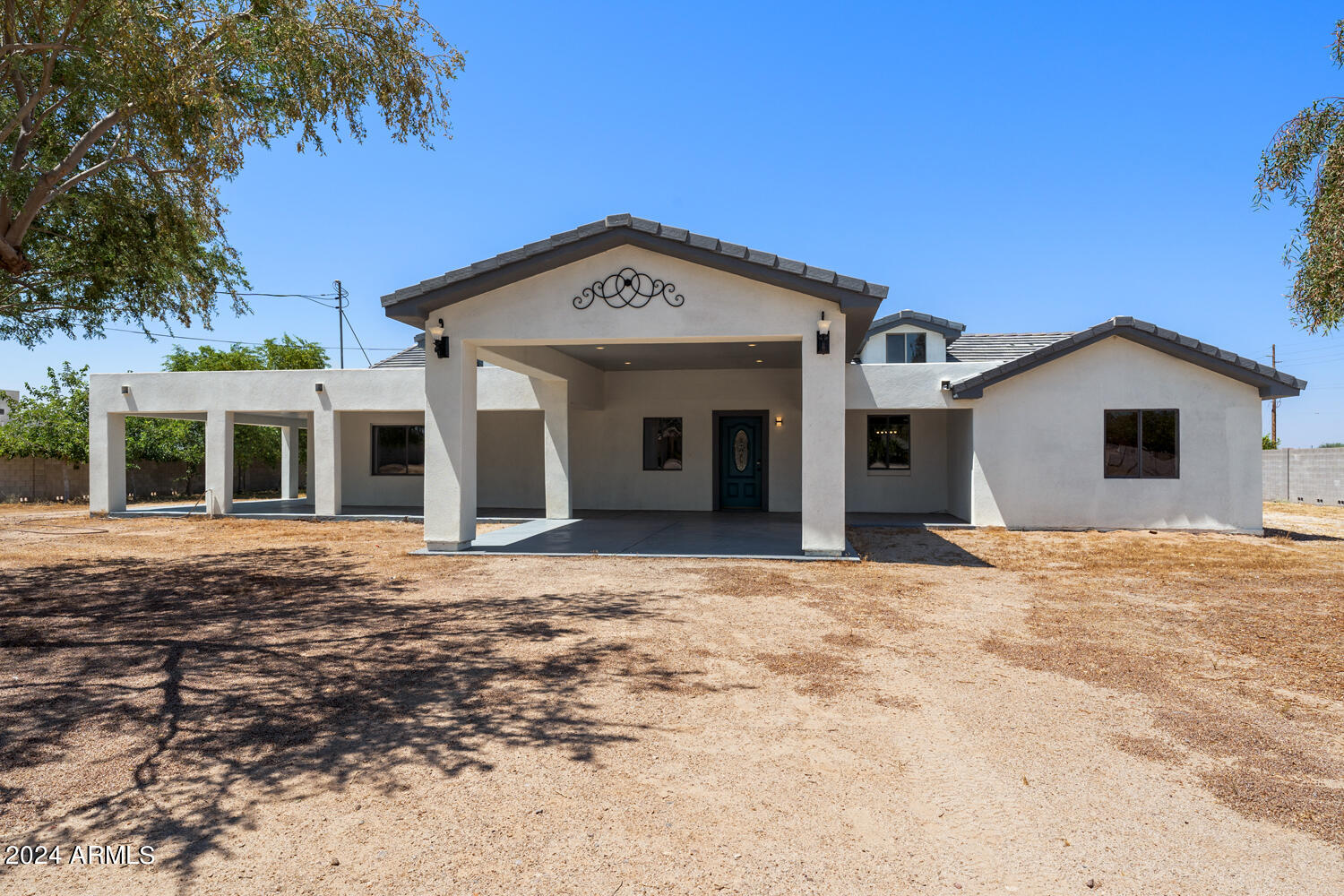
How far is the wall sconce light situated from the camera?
33.4ft

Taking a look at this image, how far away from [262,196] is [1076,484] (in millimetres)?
13973

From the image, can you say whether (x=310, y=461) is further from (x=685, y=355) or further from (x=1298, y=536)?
(x=1298, y=536)

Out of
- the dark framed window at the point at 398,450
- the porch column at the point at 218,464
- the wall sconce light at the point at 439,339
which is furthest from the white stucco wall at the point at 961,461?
the porch column at the point at 218,464

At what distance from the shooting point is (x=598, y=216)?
966 cm

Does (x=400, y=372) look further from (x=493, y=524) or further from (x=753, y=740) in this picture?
(x=753, y=740)

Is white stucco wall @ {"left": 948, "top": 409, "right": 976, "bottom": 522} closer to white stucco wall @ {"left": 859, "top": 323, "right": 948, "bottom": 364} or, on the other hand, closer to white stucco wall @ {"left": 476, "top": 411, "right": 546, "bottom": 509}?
white stucco wall @ {"left": 859, "top": 323, "right": 948, "bottom": 364}

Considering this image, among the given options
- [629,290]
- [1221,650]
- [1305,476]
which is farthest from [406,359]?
[1305,476]

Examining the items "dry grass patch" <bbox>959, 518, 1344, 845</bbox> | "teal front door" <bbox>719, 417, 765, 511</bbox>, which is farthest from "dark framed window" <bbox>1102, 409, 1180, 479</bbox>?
"teal front door" <bbox>719, 417, 765, 511</bbox>

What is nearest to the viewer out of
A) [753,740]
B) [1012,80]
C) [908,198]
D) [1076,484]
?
[753,740]

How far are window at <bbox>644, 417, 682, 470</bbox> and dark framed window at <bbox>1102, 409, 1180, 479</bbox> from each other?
8.52 m

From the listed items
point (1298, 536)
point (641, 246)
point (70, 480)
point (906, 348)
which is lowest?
point (1298, 536)

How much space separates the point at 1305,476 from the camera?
21.9 m

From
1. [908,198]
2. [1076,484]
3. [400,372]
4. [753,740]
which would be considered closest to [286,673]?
[753,740]

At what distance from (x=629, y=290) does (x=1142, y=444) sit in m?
9.87
